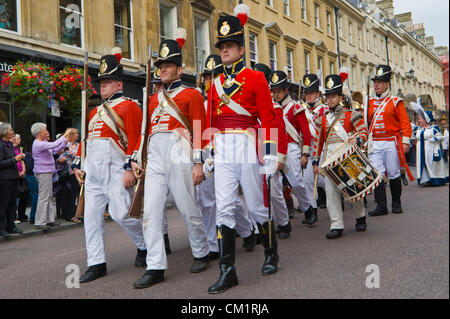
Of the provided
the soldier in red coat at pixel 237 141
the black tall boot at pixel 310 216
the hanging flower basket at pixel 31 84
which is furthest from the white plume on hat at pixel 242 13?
the hanging flower basket at pixel 31 84

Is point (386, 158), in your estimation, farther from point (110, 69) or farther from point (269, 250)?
point (110, 69)

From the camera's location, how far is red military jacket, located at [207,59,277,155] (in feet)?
14.3

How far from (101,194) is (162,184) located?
785 millimetres

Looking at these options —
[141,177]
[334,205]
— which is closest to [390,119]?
[334,205]

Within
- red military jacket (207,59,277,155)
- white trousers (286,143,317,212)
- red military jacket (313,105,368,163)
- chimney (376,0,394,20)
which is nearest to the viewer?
chimney (376,0,394,20)

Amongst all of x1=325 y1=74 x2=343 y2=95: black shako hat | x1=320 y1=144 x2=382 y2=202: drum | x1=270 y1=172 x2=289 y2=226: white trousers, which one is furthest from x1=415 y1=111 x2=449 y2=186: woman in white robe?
x1=270 y1=172 x2=289 y2=226: white trousers

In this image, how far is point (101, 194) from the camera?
16.4 ft

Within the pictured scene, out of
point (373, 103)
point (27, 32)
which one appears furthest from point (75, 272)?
point (27, 32)

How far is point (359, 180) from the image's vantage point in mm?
6035

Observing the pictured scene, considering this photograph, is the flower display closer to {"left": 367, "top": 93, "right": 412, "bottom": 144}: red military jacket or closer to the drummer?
the drummer

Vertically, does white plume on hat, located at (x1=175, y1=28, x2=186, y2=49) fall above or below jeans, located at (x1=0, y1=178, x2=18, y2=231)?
above

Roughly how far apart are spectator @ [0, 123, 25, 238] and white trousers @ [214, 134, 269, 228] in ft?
19.0
